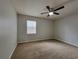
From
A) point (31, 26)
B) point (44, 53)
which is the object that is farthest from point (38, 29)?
point (44, 53)

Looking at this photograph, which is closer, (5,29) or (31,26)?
(5,29)

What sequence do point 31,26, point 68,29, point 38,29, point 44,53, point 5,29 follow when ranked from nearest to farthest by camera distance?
point 5,29
point 44,53
point 68,29
point 31,26
point 38,29

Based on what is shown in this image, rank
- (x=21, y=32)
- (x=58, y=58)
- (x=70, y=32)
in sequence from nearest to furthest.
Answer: (x=58, y=58) → (x=70, y=32) → (x=21, y=32)

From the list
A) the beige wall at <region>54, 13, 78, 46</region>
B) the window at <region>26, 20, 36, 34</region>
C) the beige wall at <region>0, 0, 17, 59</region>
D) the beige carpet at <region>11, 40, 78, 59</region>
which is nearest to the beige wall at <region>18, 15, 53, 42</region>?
the window at <region>26, 20, 36, 34</region>

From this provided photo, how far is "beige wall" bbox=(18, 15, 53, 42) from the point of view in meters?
5.54

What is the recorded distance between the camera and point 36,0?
296 centimetres

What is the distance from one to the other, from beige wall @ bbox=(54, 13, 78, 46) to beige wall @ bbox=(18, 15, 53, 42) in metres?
0.76

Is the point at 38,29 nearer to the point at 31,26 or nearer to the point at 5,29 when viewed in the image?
the point at 31,26

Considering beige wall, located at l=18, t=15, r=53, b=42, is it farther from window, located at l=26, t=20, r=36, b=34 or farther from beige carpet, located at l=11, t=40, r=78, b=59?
beige carpet, located at l=11, t=40, r=78, b=59

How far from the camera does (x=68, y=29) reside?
5.41m

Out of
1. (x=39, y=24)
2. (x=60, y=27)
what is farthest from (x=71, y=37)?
(x=39, y=24)

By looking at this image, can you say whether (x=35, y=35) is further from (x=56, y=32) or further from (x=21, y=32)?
(x=56, y=32)

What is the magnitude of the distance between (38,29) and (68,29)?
273cm

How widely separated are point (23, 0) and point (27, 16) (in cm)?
287
